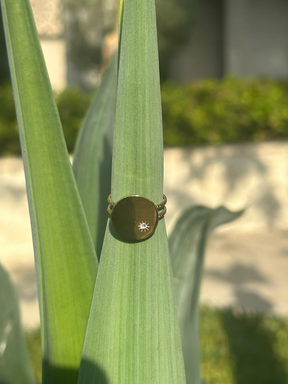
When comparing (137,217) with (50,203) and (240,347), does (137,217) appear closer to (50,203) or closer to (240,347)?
(50,203)

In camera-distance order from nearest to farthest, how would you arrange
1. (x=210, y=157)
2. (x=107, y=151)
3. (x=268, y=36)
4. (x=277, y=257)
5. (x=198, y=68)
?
(x=107, y=151) → (x=277, y=257) → (x=210, y=157) → (x=268, y=36) → (x=198, y=68)

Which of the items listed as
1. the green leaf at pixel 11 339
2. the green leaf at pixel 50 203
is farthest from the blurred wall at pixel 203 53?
the green leaf at pixel 50 203

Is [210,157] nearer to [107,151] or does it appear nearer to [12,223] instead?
[12,223]

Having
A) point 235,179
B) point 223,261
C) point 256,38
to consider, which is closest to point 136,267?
point 223,261

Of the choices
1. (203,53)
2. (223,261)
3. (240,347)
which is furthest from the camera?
(203,53)

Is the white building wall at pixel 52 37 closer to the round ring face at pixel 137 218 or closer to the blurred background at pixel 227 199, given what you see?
the blurred background at pixel 227 199

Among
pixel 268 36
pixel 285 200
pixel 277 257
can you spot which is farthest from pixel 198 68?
pixel 277 257

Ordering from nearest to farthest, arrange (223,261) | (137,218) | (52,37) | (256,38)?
(137,218) < (223,261) < (52,37) < (256,38)
